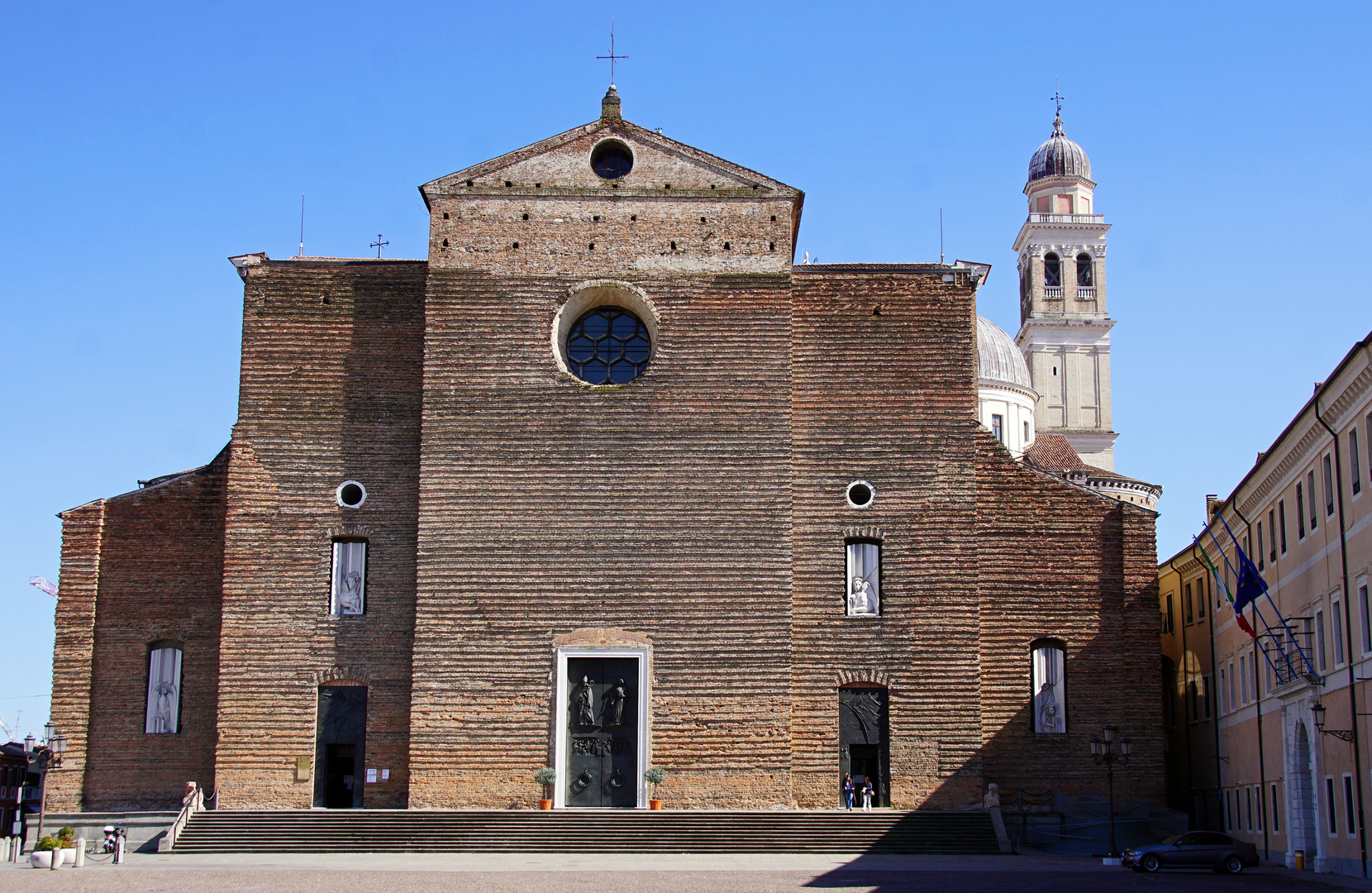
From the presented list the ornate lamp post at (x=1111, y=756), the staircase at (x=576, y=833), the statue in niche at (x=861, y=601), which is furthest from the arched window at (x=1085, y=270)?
the staircase at (x=576, y=833)

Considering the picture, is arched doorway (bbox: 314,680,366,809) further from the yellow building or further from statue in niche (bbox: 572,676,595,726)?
the yellow building

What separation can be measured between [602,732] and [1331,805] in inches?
555

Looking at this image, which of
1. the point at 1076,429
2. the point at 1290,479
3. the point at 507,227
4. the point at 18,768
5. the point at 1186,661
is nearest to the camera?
the point at 1290,479

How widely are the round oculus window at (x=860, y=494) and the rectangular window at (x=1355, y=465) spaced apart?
10694 mm

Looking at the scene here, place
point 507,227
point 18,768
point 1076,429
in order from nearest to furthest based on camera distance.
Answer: point 507,227
point 1076,429
point 18,768

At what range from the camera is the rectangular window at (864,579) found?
33.3 m

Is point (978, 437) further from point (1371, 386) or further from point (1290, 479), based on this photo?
point (1371, 386)

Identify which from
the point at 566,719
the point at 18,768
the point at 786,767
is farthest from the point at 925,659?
the point at 18,768

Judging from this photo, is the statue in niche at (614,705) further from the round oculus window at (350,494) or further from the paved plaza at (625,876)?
the round oculus window at (350,494)

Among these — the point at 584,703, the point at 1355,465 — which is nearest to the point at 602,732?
the point at 584,703

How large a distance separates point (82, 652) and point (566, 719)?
10.9m

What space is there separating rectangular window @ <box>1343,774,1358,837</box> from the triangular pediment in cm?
1657

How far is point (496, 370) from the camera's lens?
33594mm

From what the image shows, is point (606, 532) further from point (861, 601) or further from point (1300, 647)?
point (1300, 647)
